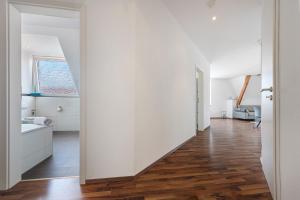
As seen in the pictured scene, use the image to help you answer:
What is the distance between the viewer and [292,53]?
41.8 inches

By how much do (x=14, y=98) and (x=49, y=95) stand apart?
392 centimetres

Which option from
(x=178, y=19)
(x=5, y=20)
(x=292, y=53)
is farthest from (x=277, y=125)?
(x=5, y=20)

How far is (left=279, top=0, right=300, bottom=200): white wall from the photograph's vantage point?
1.00m

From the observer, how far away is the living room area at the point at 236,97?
8.66 m


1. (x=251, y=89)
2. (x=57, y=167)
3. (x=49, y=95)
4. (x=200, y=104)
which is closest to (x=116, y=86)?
(x=57, y=167)

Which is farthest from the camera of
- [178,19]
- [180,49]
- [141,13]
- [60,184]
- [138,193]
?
Result: [180,49]

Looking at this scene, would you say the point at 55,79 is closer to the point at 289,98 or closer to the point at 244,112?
the point at 289,98

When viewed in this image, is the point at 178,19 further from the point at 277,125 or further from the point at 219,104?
the point at 219,104

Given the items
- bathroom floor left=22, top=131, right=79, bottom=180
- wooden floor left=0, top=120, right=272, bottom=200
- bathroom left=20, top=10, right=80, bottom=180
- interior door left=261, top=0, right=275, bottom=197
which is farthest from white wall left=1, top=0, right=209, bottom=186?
interior door left=261, top=0, right=275, bottom=197

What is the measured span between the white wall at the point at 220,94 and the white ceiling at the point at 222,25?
4702mm

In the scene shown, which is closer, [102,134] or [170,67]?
[102,134]

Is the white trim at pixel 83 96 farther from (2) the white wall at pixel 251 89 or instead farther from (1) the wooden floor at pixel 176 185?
(2) the white wall at pixel 251 89

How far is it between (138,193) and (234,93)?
10.2 meters

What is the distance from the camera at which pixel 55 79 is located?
5.30 meters
